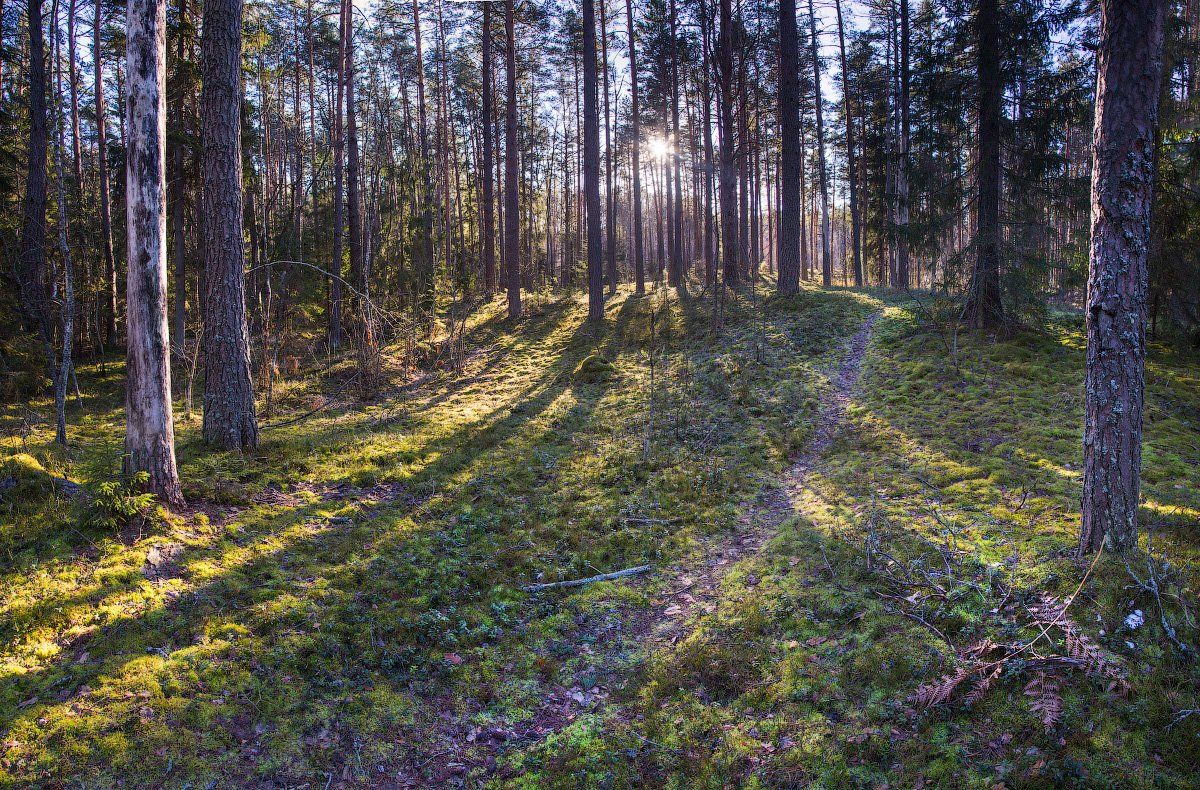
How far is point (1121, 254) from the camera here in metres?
4.55

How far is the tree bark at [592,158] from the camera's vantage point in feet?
58.6

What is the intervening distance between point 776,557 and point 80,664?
242 inches

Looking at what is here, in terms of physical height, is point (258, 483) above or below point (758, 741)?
above

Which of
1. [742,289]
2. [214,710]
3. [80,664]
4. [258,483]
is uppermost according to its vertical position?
[742,289]

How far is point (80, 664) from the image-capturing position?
3.99m

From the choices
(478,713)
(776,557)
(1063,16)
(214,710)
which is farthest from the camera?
(1063,16)

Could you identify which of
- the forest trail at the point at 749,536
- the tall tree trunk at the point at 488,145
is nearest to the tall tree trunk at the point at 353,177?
the tall tree trunk at the point at 488,145

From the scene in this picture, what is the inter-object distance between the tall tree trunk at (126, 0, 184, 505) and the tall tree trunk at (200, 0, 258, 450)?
1.85m

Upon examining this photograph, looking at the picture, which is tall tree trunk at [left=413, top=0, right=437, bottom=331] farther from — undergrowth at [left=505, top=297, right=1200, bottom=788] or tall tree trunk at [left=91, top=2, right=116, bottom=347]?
undergrowth at [left=505, top=297, right=1200, bottom=788]

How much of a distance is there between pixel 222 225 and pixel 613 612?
23.4 ft

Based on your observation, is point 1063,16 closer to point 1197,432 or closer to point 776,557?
point 1197,432

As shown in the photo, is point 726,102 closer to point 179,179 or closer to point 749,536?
point 179,179

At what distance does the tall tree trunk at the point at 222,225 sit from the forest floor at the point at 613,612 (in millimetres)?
714

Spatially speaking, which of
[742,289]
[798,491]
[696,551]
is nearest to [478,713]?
[696,551]
